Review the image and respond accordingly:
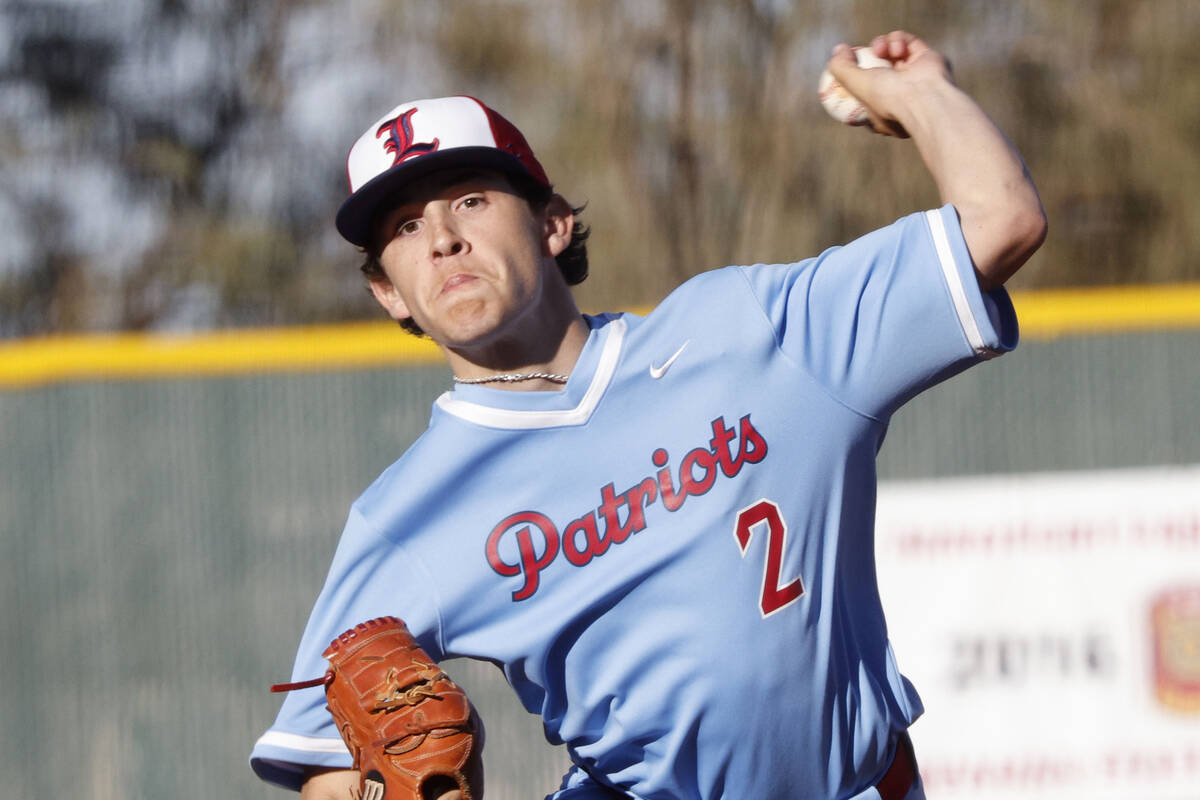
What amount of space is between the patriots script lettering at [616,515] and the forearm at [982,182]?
45 centimetres

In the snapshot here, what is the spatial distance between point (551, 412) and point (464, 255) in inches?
11.8

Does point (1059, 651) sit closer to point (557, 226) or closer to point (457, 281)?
point (557, 226)

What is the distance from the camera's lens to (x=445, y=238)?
228cm

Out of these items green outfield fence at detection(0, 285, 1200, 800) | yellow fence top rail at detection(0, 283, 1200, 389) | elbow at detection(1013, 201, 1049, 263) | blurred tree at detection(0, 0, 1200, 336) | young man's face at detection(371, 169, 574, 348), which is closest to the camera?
elbow at detection(1013, 201, 1049, 263)

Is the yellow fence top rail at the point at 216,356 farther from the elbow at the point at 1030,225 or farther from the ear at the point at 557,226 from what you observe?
the elbow at the point at 1030,225

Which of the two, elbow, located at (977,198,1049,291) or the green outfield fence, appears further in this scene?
the green outfield fence

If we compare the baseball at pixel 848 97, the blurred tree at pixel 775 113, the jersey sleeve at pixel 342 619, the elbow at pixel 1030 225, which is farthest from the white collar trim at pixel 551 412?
the blurred tree at pixel 775 113

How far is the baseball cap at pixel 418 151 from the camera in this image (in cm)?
230

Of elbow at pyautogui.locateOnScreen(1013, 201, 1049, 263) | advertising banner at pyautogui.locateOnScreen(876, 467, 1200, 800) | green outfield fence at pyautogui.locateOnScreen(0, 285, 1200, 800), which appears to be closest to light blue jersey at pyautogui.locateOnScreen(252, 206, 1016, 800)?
elbow at pyautogui.locateOnScreen(1013, 201, 1049, 263)

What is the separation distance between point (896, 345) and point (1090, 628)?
3.49 meters

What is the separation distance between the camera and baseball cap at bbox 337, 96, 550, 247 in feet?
7.56

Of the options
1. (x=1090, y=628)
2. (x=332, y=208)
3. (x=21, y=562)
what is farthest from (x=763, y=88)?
(x=21, y=562)

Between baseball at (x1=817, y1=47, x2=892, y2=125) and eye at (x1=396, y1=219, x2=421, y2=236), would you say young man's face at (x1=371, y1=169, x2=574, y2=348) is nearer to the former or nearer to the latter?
eye at (x1=396, y1=219, x2=421, y2=236)

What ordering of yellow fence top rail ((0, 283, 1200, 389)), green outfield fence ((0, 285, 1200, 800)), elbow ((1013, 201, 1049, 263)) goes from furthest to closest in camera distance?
yellow fence top rail ((0, 283, 1200, 389)), green outfield fence ((0, 285, 1200, 800)), elbow ((1013, 201, 1049, 263))
